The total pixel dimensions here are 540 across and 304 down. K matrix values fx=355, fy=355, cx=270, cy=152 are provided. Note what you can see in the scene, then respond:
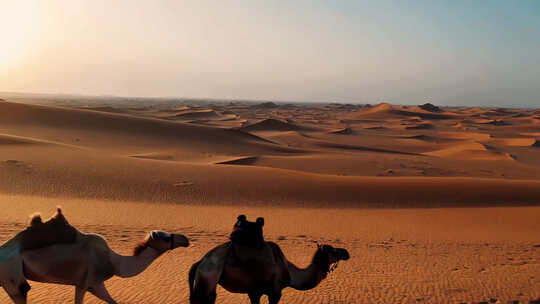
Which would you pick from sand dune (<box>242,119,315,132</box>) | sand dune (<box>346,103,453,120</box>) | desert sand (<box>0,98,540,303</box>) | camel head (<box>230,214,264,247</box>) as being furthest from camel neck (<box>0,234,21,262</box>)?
sand dune (<box>346,103,453,120</box>)

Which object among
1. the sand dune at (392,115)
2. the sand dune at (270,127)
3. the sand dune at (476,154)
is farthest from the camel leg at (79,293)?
the sand dune at (392,115)

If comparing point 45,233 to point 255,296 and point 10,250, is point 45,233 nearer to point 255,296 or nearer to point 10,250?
point 10,250

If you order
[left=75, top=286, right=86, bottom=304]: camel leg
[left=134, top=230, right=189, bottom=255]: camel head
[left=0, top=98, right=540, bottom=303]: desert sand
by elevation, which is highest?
[left=134, top=230, right=189, bottom=255]: camel head

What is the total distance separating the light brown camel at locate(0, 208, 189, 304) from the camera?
14.1ft

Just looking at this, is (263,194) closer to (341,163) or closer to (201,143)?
(341,163)

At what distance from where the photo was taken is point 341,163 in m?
25.1

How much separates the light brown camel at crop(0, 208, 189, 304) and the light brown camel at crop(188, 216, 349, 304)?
1.88ft

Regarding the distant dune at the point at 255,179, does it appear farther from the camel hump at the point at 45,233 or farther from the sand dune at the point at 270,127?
the sand dune at the point at 270,127

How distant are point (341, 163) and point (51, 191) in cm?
1777

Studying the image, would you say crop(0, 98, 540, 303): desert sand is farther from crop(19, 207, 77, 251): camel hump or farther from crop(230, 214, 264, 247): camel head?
crop(230, 214, 264, 247): camel head

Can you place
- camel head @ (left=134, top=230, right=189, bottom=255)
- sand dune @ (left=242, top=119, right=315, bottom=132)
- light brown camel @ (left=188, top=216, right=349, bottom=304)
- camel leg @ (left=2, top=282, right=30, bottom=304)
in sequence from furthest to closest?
sand dune @ (left=242, top=119, right=315, bottom=132) < camel head @ (left=134, top=230, right=189, bottom=255) < camel leg @ (left=2, top=282, right=30, bottom=304) < light brown camel @ (left=188, top=216, right=349, bottom=304)

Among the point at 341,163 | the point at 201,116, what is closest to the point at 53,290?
the point at 341,163

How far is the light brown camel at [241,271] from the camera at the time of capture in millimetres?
4000

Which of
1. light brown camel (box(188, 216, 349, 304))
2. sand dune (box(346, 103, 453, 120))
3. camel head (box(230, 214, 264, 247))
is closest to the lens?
light brown camel (box(188, 216, 349, 304))
